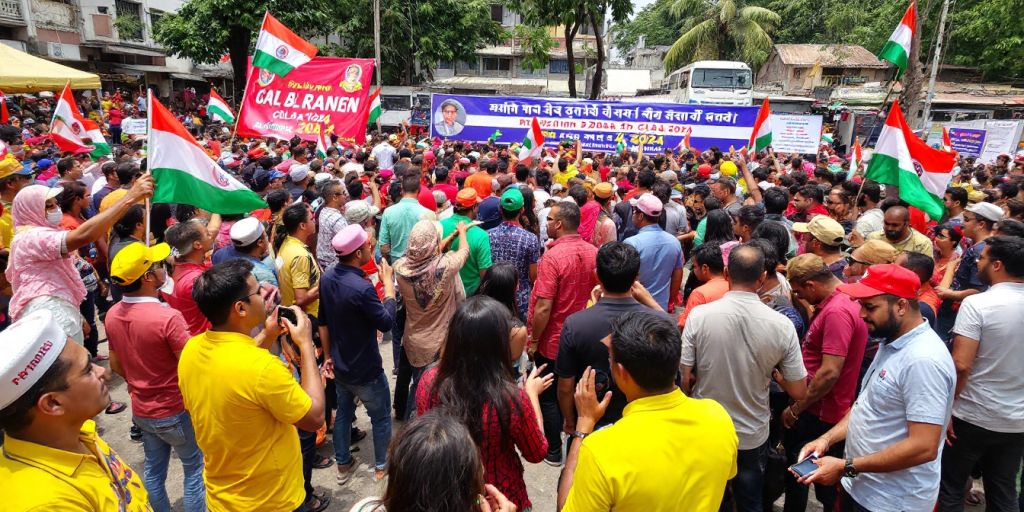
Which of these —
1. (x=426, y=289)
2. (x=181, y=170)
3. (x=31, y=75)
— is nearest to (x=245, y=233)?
(x=181, y=170)

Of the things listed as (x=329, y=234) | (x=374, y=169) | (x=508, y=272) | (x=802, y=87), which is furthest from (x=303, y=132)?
(x=802, y=87)

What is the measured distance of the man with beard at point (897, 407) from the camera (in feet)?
7.48

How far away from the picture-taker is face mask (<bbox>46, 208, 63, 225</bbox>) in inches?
178

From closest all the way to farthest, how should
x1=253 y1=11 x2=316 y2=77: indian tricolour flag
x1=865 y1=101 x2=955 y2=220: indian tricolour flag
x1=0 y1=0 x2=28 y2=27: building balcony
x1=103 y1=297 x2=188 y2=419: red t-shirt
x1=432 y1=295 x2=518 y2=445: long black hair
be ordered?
Answer: x1=432 y1=295 x2=518 y2=445: long black hair < x1=103 y1=297 x2=188 y2=419: red t-shirt < x1=865 y1=101 x2=955 y2=220: indian tricolour flag < x1=253 y1=11 x2=316 y2=77: indian tricolour flag < x1=0 y1=0 x2=28 y2=27: building balcony

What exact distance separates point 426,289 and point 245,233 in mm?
1221

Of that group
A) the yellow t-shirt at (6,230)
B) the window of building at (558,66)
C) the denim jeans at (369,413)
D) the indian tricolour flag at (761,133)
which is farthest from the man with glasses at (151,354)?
the window of building at (558,66)

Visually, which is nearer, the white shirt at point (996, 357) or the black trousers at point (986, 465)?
the white shirt at point (996, 357)

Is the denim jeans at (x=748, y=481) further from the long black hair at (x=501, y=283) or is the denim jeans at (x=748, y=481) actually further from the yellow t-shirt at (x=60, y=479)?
the yellow t-shirt at (x=60, y=479)

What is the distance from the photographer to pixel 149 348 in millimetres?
2885

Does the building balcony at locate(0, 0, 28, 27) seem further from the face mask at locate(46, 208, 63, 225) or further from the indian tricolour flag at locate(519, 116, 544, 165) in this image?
the face mask at locate(46, 208, 63, 225)

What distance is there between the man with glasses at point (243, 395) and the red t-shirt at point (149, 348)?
56 cm

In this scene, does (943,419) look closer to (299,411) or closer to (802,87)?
(299,411)

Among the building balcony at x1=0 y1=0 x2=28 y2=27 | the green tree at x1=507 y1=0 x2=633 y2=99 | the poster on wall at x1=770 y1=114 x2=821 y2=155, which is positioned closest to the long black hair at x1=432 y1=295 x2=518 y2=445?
the poster on wall at x1=770 y1=114 x2=821 y2=155

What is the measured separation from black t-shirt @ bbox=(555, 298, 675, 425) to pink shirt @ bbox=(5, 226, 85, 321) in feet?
10.8
